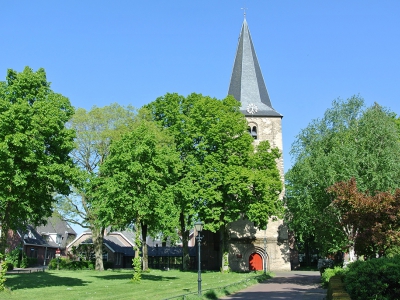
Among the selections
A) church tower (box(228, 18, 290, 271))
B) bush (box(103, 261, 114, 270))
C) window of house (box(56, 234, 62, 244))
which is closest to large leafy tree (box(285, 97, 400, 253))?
church tower (box(228, 18, 290, 271))

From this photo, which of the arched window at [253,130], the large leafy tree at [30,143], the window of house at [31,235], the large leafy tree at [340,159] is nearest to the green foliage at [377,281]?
the large leafy tree at [340,159]

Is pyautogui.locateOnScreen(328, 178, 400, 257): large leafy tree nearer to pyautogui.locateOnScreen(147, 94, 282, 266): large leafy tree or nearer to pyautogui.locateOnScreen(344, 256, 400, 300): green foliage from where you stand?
pyautogui.locateOnScreen(344, 256, 400, 300): green foliage

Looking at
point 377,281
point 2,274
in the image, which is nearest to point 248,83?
point 2,274

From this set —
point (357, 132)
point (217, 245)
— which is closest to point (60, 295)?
point (357, 132)

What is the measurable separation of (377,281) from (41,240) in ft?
220

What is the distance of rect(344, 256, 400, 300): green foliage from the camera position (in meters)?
14.1

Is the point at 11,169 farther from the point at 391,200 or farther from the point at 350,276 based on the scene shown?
the point at 391,200

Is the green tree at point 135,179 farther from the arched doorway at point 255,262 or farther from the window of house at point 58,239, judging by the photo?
the window of house at point 58,239

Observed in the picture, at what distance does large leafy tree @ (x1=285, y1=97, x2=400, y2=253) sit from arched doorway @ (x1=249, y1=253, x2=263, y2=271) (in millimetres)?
17116

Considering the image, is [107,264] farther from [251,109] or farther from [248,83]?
[248,83]

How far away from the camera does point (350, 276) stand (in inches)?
606

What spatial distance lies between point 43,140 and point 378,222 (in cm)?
1831

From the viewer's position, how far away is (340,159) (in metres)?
29.3

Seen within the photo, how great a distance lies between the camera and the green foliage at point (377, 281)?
46.3 ft
